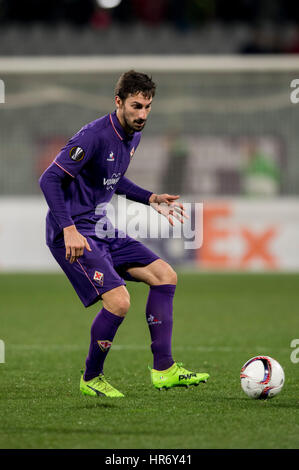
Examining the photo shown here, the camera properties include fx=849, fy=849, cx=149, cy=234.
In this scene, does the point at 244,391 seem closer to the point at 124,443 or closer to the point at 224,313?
the point at 124,443

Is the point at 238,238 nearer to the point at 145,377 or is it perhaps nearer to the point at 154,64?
the point at 154,64

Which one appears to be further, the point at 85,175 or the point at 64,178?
the point at 85,175

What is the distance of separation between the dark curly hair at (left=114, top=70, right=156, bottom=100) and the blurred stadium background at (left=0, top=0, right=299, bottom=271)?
9.54 meters

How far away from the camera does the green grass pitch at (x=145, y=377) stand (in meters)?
3.85

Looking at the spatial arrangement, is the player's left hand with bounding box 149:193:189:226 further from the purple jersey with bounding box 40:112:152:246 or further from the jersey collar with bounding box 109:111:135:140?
the jersey collar with bounding box 109:111:135:140

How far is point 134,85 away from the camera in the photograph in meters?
4.93

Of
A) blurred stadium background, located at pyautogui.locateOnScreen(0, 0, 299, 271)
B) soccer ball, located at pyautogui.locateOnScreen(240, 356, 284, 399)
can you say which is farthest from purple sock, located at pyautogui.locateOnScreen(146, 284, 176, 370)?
blurred stadium background, located at pyautogui.locateOnScreen(0, 0, 299, 271)

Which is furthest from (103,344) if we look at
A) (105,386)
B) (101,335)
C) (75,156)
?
(75,156)

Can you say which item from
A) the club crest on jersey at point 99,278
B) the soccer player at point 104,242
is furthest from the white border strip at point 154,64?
the club crest on jersey at point 99,278

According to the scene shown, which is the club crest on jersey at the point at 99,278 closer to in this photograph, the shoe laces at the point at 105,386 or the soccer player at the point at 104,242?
the soccer player at the point at 104,242

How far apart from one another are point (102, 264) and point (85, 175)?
55cm

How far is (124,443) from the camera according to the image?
145 inches

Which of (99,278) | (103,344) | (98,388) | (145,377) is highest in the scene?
(99,278)

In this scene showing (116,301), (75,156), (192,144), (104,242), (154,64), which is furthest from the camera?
(192,144)
